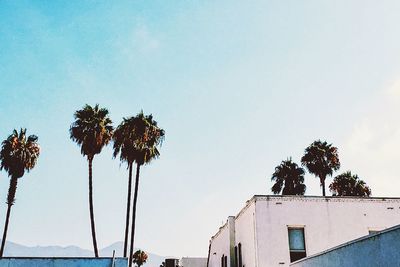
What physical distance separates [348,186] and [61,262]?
112 feet

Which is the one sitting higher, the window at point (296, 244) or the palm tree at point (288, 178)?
the palm tree at point (288, 178)

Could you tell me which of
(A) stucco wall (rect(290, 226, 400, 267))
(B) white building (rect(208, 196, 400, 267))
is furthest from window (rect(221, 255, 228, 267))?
(A) stucco wall (rect(290, 226, 400, 267))

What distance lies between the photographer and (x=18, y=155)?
38.7 metres

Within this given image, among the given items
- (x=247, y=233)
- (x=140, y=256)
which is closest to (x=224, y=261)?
(x=247, y=233)

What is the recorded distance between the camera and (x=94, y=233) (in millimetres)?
31656

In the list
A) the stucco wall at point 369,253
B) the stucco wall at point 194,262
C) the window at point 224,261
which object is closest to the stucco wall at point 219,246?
the window at point 224,261

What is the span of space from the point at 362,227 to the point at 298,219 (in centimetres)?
352

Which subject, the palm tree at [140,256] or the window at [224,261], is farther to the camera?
the palm tree at [140,256]

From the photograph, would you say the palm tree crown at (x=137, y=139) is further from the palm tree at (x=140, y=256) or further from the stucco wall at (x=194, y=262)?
the palm tree at (x=140, y=256)

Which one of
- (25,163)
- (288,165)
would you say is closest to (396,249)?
(288,165)

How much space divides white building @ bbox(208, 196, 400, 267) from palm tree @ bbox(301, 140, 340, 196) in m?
18.6

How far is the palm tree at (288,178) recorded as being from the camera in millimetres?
41522

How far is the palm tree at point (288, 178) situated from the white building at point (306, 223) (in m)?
18.7

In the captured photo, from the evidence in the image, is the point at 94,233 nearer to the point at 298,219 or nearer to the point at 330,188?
the point at 298,219
